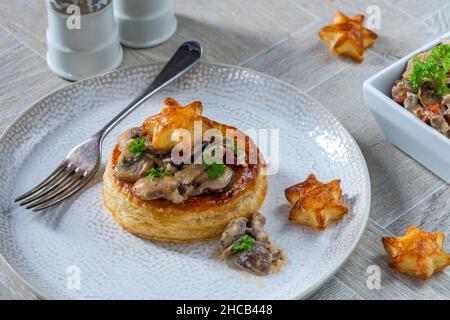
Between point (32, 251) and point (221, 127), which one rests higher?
point (221, 127)

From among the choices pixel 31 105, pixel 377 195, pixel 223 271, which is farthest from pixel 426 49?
pixel 31 105

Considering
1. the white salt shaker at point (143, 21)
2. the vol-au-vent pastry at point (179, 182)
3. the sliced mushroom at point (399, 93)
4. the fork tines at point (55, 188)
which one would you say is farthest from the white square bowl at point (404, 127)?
the fork tines at point (55, 188)

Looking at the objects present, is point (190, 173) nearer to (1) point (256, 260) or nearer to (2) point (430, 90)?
(1) point (256, 260)

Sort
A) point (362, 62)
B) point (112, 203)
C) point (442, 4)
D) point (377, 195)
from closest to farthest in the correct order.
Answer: point (112, 203) < point (377, 195) < point (362, 62) < point (442, 4)

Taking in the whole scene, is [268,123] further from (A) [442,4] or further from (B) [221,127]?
(A) [442,4]

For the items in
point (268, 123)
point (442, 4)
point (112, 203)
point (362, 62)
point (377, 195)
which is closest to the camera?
point (112, 203)

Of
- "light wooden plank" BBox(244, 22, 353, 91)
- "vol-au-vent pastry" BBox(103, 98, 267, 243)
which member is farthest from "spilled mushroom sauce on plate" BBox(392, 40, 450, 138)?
"vol-au-vent pastry" BBox(103, 98, 267, 243)

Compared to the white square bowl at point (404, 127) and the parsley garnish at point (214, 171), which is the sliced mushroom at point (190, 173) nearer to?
the parsley garnish at point (214, 171)

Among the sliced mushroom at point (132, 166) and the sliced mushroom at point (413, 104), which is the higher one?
the sliced mushroom at point (413, 104)
